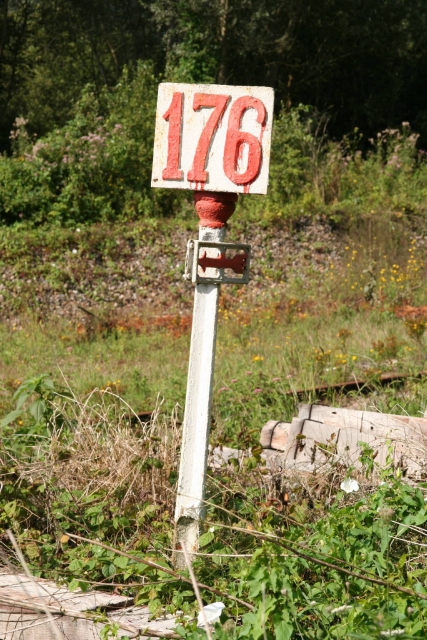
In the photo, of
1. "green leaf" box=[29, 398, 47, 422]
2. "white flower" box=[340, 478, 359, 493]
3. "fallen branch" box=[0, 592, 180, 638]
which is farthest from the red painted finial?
"green leaf" box=[29, 398, 47, 422]

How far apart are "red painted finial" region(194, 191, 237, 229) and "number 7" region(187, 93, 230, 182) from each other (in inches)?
3.6

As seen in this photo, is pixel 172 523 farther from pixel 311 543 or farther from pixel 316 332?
pixel 316 332

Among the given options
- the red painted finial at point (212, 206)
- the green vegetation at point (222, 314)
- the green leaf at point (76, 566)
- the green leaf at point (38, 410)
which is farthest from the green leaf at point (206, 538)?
the green leaf at point (38, 410)

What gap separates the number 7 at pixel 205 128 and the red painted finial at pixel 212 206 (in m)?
0.09

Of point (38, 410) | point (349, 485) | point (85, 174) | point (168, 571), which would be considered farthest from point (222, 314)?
point (168, 571)

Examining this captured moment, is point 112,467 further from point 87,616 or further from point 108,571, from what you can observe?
point 87,616

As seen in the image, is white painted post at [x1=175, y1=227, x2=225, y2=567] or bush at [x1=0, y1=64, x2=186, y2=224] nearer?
white painted post at [x1=175, y1=227, x2=225, y2=567]

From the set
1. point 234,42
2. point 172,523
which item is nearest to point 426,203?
point 234,42

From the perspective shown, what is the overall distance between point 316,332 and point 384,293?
204 cm

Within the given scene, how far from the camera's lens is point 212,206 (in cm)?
371

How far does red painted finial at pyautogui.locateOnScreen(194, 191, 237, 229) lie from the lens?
3709 millimetres

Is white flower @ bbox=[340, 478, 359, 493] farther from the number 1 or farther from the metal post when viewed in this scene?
the number 1

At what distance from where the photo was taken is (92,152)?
14.2 metres

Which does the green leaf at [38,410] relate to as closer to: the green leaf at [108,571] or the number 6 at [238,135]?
the green leaf at [108,571]
